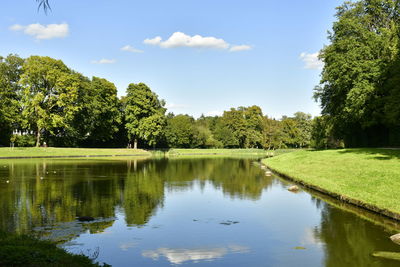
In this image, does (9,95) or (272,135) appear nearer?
(9,95)

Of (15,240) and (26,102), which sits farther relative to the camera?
(26,102)

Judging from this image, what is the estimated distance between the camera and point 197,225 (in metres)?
17.4

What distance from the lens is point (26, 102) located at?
7200cm

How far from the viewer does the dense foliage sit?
43281mm

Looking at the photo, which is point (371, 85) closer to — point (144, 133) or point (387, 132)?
point (387, 132)

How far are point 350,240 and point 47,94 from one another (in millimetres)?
72795

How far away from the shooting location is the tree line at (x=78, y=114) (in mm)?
73688

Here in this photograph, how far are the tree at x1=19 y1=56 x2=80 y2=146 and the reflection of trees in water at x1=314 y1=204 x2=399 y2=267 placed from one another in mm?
64083

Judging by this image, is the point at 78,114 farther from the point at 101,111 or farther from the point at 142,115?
the point at 142,115

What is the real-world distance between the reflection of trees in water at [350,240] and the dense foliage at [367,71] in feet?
81.3

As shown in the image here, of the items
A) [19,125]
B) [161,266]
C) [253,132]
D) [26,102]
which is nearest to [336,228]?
[161,266]

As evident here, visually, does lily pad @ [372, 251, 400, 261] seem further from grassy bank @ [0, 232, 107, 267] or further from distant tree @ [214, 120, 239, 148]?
distant tree @ [214, 120, 239, 148]

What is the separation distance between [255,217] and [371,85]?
31.2 m

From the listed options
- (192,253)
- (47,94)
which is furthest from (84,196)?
(47,94)
